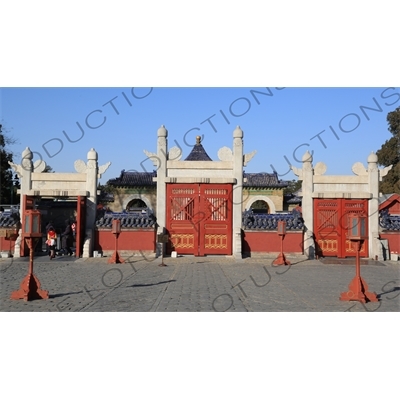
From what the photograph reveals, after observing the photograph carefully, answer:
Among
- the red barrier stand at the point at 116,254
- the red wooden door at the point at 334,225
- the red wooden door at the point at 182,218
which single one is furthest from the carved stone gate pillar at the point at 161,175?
the red wooden door at the point at 334,225

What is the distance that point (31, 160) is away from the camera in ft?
51.7

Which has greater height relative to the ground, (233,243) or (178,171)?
(178,171)

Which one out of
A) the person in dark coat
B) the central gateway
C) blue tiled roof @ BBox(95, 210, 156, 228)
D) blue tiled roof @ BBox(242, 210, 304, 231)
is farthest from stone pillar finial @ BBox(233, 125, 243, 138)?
the person in dark coat

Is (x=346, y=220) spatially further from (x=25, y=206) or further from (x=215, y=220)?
(x=25, y=206)

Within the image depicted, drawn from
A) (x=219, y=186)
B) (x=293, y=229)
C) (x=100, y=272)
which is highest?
(x=219, y=186)

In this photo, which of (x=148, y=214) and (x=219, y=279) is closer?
(x=219, y=279)

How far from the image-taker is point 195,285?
364 inches

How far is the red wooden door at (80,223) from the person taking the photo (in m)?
15.0

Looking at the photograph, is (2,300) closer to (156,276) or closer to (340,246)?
(156,276)

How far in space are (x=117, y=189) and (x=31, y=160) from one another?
1064 cm

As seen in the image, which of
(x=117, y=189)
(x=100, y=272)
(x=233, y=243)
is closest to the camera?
(x=100, y=272)

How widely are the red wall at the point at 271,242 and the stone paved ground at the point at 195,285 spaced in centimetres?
106

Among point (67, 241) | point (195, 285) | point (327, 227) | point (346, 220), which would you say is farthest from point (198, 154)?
point (195, 285)

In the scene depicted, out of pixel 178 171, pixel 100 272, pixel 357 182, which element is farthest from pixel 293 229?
pixel 100 272
